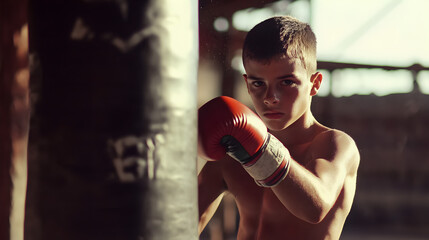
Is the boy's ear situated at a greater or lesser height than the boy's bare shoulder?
greater

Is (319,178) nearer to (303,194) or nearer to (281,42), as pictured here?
(303,194)

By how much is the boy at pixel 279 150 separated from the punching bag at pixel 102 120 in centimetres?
40

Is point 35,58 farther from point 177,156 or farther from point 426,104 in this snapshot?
point 426,104

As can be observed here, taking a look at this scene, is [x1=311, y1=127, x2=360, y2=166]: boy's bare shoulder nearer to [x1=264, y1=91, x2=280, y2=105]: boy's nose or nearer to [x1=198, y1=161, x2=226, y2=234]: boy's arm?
[x1=264, y1=91, x2=280, y2=105]: boy's nose

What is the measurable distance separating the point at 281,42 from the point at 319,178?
0.46m

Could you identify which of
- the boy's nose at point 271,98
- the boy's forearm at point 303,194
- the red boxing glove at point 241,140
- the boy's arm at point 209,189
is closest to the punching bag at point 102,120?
the red boxing glove at point 241,140

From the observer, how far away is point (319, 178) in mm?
1288

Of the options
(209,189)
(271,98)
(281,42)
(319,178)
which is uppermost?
(281,42)

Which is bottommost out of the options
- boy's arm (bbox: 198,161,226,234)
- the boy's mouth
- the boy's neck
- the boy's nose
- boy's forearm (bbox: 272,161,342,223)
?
boy's arm (bbox: 198,161,226,234)

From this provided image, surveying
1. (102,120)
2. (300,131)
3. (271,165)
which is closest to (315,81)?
(300,131)

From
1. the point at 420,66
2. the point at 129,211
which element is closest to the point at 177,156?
the point at 129,211

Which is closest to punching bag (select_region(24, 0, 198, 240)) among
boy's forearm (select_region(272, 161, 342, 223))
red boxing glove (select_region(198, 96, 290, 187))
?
red boxing glove (select_region(198, 96, 290, 187))

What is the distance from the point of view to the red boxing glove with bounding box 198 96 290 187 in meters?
1.13

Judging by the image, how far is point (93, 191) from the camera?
2.37 ft
